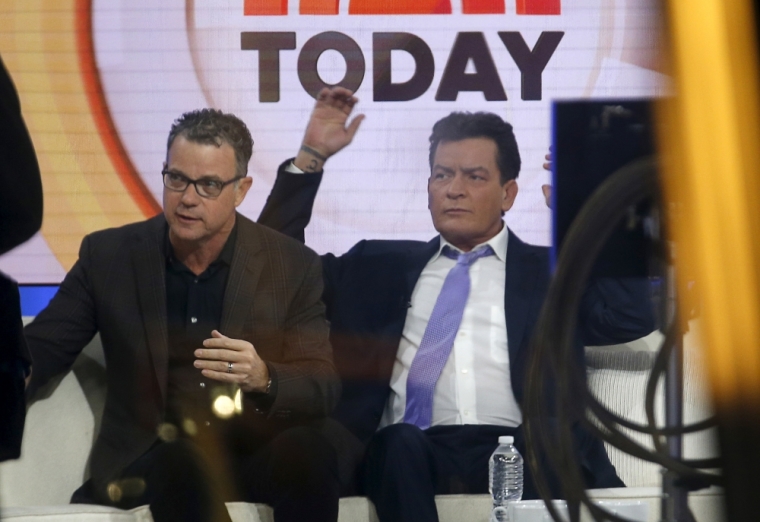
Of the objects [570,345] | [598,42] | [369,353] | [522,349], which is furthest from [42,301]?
[570,345]

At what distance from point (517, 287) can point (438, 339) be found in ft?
0.89

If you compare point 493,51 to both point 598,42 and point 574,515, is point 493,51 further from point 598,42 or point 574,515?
point 574,515

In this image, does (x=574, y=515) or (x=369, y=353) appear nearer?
(x=574, y=515)

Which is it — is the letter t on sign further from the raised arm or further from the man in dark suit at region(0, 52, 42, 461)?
the man in dark suit at region(0, 52, 42, 461)

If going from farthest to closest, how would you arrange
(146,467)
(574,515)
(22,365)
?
(146,467)
(22,365)
(574,515)

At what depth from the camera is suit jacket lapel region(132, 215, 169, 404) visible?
227cm

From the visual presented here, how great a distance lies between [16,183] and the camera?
103 centimetres

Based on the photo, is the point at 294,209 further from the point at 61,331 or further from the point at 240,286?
the point at 61,331

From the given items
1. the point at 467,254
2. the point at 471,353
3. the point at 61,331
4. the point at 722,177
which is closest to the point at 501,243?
the point at 467,254

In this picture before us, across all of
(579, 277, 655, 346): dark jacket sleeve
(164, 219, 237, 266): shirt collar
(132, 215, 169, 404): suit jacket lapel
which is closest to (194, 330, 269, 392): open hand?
(132, 215, 169, 404): suit jacket lapel

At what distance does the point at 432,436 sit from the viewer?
2371 mm

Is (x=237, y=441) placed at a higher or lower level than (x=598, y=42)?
lower

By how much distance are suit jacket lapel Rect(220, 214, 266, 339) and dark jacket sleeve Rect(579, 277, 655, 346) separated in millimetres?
928

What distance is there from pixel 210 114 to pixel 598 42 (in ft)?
3.74
